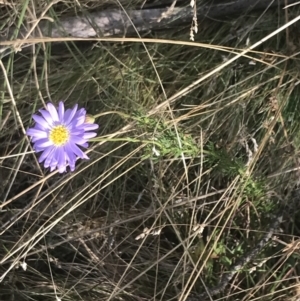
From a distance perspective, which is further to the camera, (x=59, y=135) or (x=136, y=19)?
(x=136, y=19)

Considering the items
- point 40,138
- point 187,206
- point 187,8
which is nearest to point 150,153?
point 40,138

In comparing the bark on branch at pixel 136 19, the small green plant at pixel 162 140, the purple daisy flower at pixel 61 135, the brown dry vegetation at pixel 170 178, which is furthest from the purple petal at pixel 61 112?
the bark on branch at pixel 136 19

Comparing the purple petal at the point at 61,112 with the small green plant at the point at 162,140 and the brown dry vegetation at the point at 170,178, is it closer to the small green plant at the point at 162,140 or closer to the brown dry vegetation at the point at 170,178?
the small green plant at the point at 162,140

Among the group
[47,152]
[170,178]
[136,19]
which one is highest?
[136,19]

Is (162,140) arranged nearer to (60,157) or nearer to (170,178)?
(60,157)

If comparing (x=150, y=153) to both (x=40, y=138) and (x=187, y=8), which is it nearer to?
(x=40, y=138)

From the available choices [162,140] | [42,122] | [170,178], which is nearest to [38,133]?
[42,122]

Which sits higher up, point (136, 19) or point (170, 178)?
point (136, 19)

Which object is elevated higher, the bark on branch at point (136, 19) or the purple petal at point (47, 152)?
the bark on branch at point (136, 19)

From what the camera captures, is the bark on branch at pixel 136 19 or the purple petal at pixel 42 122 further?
the bark on branch at pixel 136 19
